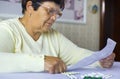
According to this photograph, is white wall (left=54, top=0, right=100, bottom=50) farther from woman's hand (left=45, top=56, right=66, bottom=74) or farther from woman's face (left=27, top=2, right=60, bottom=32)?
woman's hand (left=45, top=56, right=66, bottom=74)

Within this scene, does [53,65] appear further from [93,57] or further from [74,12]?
[74,12]

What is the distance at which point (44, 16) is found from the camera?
1.36 meters

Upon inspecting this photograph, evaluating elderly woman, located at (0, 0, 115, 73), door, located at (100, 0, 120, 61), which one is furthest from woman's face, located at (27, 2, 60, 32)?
door, located at (100, 0, 120, 61)

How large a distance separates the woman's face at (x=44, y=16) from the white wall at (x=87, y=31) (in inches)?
41.1

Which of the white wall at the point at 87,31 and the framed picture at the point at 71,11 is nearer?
the framed picture at the point at 71,11

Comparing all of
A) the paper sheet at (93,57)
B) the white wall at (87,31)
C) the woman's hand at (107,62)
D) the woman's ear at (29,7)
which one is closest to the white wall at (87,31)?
the white wall at (87,31)

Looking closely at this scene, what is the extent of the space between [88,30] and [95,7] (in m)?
0.26

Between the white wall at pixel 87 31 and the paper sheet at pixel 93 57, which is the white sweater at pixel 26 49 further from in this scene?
the white wall at pixel 87 31

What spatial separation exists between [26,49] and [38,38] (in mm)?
145

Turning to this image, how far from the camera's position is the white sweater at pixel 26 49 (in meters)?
0.99

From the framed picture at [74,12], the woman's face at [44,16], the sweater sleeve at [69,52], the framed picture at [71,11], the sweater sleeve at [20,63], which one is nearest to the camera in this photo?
→ the sweater sleeve at [20,63]

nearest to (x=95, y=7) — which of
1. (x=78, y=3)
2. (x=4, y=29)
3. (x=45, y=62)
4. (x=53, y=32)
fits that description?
(x=78, y=3)

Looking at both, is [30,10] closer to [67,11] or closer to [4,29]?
[4,29]

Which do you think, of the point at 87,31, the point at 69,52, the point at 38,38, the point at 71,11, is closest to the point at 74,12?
the point at 71,11
